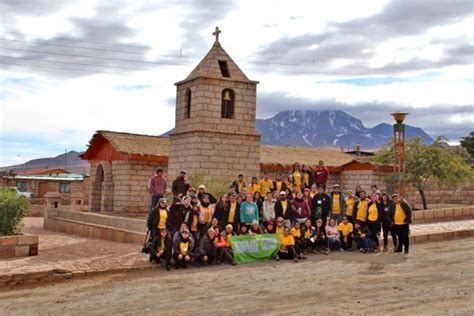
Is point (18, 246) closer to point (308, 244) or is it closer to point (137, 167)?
point (308, 244)

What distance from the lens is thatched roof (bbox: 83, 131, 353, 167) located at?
26.2 m

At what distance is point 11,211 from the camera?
15.4m

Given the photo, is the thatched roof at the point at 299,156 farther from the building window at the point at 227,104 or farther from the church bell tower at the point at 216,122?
the building window at the point at 227,104

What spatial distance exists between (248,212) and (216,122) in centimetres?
785

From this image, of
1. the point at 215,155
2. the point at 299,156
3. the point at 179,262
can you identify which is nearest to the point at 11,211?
the point at 179,262

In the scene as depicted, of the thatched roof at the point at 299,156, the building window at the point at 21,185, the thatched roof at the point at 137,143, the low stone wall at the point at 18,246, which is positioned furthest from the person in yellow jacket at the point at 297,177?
the building window at the point at 21,185

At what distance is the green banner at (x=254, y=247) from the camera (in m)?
13.4

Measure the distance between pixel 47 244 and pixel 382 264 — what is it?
10388mm

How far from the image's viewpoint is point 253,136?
73.0ft

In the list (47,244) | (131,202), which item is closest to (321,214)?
(47,244)

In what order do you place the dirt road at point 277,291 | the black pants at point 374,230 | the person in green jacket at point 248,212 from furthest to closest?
1. the black pants at point 374,230
2. the person in green jacket at point 248,212
3. the dirt road at point 277,291

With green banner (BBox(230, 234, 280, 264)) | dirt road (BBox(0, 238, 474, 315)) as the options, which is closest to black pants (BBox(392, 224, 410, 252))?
dirt road (BBox(0, 238, 474, 315))

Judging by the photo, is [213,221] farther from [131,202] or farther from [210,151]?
[131,202]

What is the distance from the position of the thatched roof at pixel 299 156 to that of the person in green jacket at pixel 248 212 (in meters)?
13.4
